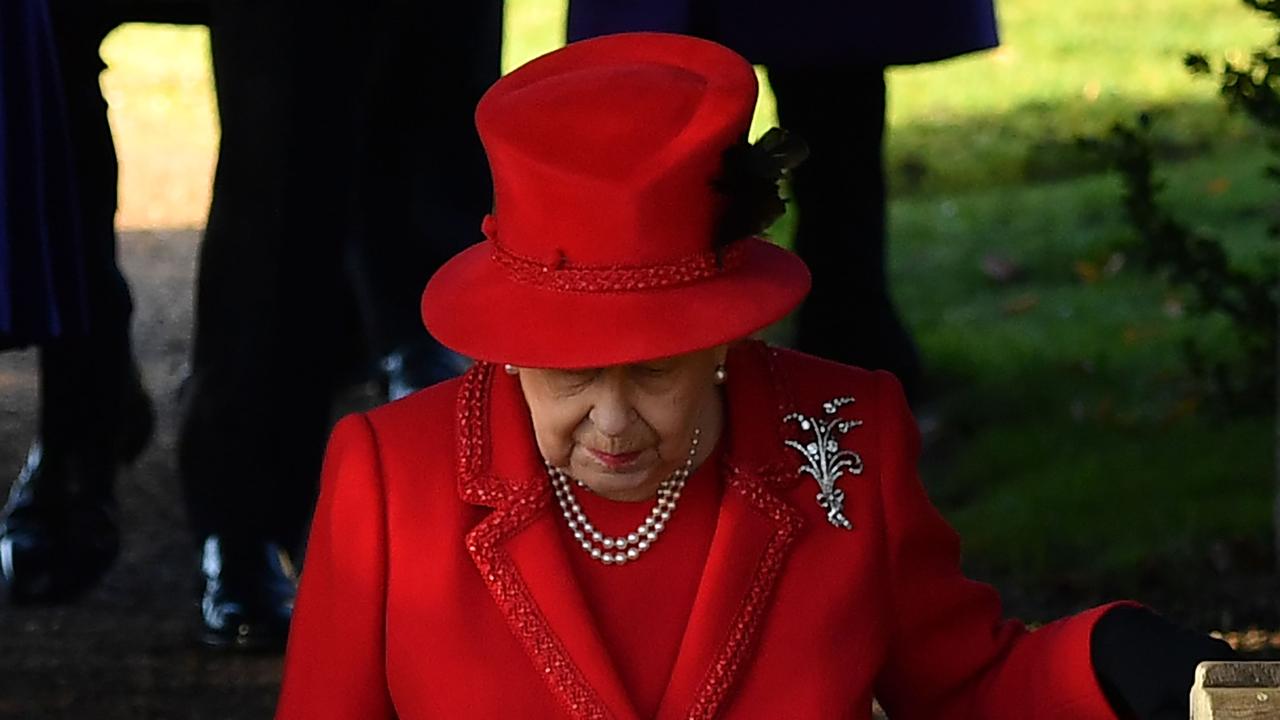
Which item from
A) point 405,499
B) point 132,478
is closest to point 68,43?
point 132,478

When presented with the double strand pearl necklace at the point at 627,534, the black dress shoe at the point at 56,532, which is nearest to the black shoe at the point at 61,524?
the black dress shoe at the point at 56,532

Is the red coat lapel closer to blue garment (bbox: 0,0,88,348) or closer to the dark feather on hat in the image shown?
the dark feather on hat

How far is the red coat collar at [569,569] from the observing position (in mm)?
2406

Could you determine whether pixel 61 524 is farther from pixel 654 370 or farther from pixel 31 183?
pixel 654 370

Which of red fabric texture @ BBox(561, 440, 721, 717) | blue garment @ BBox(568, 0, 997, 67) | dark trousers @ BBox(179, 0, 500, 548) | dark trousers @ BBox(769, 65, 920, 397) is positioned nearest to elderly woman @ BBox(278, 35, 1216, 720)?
red fabric texture @ BBox(561, 440, 721, 717)

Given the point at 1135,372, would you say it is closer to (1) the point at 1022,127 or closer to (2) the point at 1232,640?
(2) the point at 1232,640

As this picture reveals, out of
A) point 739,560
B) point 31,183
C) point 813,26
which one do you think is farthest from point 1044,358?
point 739,560

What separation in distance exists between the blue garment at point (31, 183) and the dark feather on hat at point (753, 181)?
1.21 m

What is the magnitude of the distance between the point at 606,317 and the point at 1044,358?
10.5ft

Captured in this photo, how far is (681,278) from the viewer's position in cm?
229

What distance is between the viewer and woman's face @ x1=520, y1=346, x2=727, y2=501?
2301 mm

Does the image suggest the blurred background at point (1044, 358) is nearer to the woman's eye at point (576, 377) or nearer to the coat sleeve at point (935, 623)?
the coat sleeve at point (935, 623)

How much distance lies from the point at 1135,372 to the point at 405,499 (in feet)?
10.00

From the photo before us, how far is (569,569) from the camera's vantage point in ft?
8.00
